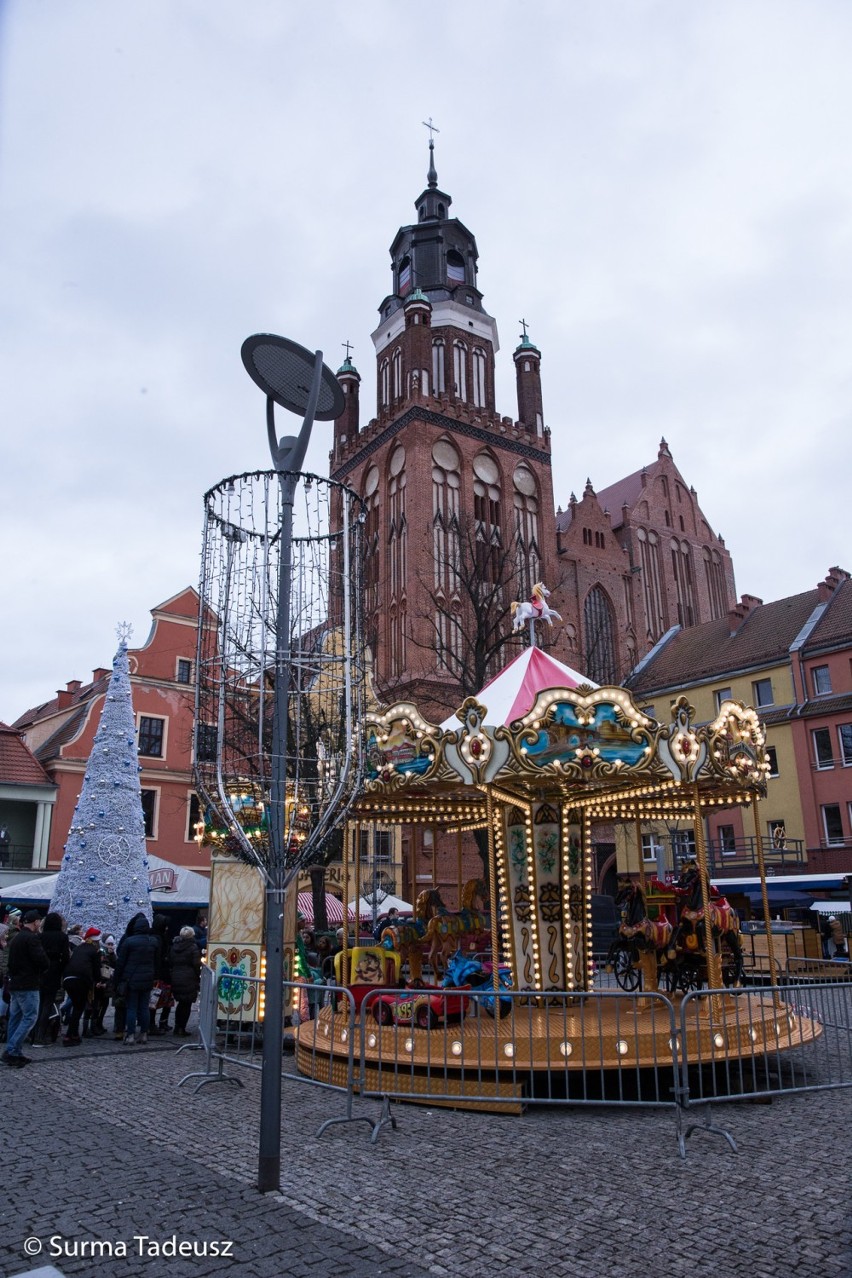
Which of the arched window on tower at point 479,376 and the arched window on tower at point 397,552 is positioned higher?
the arched window on tower at point 479,376

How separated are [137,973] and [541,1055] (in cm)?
592

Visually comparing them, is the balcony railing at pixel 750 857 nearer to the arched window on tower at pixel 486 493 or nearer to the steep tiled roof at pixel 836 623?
the steep tiled roof at pixel 836 623

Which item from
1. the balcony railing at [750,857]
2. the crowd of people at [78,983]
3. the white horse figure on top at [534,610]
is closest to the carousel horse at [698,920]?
the white horse figure on top at [534,610]

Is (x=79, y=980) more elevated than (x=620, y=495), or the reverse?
(x=620, y=495)

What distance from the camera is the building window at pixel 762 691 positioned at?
111 feet

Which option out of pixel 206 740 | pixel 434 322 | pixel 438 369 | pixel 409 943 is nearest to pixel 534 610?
pixel 409 943

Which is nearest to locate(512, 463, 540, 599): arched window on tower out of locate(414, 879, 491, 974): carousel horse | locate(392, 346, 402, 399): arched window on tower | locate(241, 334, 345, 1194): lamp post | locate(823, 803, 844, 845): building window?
locate(392, 346, 402, 399): arched window on tower

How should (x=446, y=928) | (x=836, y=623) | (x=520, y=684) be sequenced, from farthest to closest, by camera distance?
(x=836, y=623) < (x=446, y=928) < (x=520, y=684)

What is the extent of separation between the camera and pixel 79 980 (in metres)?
11.5

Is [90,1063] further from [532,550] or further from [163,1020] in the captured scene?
[532,550]

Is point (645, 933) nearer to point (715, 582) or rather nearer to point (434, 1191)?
point (434, 1191)

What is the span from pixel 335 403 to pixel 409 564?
99.9 ft

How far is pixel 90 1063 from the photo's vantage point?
10.2 metres

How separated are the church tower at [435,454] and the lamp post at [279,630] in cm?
2507
